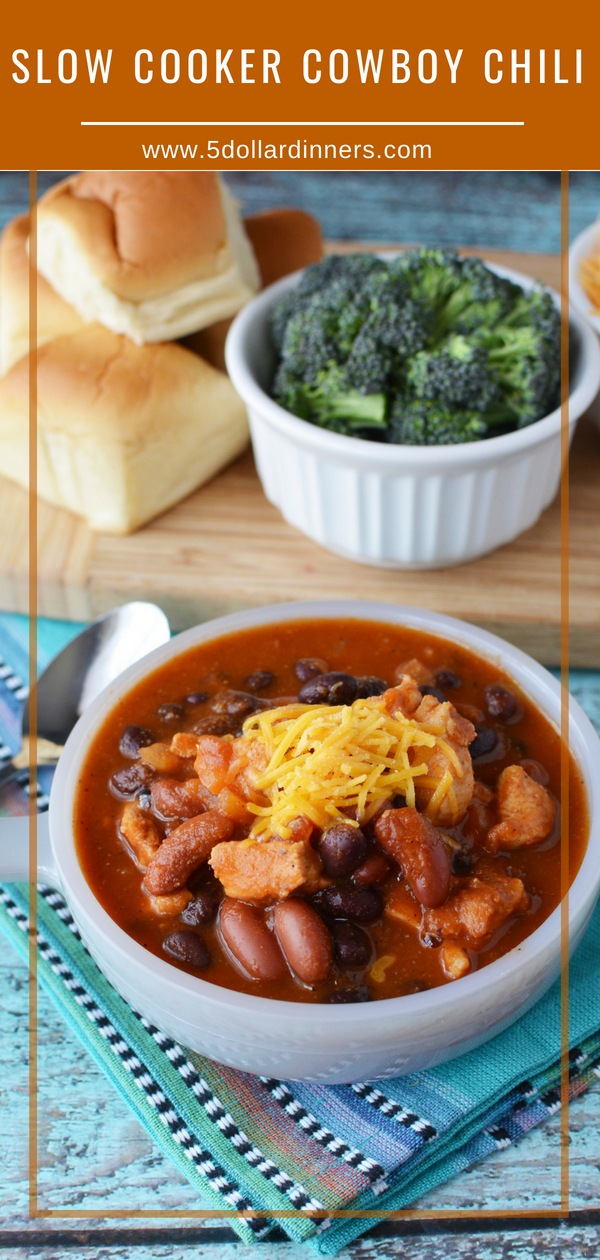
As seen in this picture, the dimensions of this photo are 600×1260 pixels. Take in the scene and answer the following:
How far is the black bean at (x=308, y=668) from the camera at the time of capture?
283cm

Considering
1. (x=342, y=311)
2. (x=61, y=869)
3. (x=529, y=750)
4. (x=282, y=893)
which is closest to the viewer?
(x=282, y=893)

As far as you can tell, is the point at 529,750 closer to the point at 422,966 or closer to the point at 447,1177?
the point at 422,966

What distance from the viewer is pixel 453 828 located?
8.07 ft

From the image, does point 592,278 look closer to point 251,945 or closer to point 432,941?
point 432,941

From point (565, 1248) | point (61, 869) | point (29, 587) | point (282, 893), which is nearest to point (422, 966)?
point (282, 893)

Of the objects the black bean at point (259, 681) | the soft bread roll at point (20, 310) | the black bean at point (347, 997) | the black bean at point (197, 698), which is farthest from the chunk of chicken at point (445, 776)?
the soft bread roll at point (20, 310)

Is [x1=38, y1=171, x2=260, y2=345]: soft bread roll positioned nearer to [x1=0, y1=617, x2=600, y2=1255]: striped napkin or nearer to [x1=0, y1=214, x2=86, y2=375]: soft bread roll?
[x1=0, y1=214, x2=86, y2=375]: soft bread roll

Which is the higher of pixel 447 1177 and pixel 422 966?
pixel 422 966

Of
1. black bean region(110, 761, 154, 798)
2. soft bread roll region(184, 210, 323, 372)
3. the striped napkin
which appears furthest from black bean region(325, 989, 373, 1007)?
soft bread roll region(184, 210, 323, 372)

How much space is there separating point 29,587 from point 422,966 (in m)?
2.21

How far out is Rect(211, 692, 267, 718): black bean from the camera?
2.73 metres

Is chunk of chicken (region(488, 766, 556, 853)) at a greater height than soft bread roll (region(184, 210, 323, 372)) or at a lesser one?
lesser

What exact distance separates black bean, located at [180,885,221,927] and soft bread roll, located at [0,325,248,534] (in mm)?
2018
